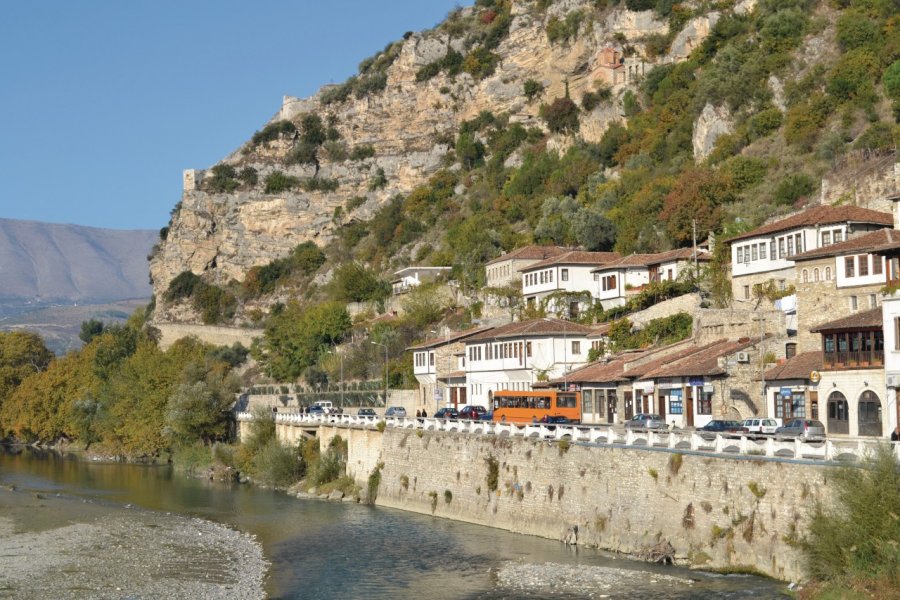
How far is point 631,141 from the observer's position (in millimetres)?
126938

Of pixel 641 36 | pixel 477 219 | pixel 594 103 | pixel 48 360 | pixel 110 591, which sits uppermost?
pixel 641 36

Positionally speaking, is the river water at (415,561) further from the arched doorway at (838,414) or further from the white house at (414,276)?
the white house at (414,276)

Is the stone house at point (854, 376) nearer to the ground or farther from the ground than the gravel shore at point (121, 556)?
farther from the ground

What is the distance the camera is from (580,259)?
93.9 m

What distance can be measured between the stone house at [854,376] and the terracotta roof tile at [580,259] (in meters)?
44.5

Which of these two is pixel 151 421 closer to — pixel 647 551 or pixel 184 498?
pixel 184 498

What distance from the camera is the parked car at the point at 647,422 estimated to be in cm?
5231

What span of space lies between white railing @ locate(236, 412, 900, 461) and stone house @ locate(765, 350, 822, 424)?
6113 mm

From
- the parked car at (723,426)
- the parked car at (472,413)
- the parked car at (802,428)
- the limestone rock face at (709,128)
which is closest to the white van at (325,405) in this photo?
the parked car at (472,413)

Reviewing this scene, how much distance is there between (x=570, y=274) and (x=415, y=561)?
52535mm

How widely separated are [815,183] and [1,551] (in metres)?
63.6

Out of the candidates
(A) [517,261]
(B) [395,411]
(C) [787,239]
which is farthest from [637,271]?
(B) [395,411]

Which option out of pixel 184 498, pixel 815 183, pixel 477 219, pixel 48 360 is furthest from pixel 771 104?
pixel 48 360

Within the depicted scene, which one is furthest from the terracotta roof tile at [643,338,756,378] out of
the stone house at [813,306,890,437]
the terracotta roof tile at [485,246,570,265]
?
the terracotta roof tile at [485,246,570,265]
